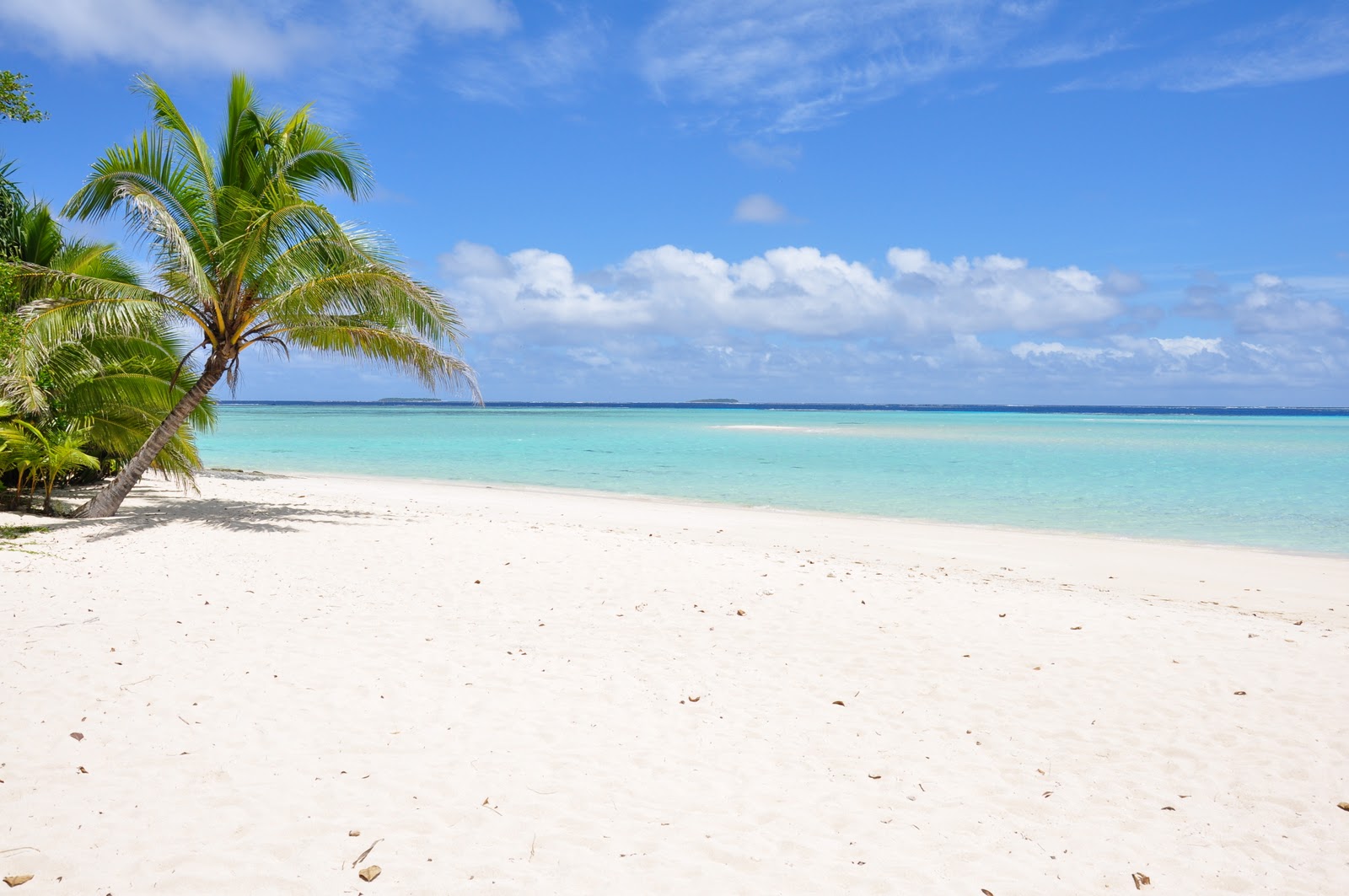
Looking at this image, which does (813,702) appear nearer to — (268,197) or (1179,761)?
(1179,761)

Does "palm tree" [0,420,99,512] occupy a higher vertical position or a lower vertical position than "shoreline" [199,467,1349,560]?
higher

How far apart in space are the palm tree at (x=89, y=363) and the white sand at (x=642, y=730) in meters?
2.55

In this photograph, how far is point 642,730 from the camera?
173 inches

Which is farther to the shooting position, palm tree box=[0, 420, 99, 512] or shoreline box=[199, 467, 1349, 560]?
shoreline box=[199, 467, 1349, 560]

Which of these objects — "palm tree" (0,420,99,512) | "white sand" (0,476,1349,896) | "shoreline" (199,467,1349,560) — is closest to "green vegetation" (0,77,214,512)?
"palm tree" (0,420,99,512)

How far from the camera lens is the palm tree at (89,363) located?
30.5ft

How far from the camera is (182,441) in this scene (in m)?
12.0

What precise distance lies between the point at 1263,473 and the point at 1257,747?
85.5 feet

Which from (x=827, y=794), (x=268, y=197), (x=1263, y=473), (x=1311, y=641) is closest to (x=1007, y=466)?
(x=1263, y=473)

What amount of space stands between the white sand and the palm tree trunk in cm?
234

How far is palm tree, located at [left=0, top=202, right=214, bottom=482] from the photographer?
30.5 ft

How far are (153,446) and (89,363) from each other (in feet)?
5.96

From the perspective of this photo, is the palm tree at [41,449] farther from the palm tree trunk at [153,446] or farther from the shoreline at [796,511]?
the shoreline at [796,511]

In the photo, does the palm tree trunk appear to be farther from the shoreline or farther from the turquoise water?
the turquoise water
